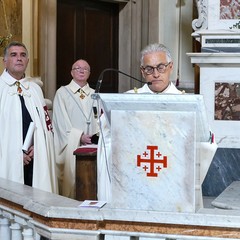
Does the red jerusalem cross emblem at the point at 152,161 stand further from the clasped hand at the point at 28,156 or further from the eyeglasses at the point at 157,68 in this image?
the clasped hand at the point at 28,156

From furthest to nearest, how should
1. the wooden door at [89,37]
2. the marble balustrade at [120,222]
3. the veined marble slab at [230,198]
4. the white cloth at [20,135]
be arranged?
the wooden door at [89,37], the white cloth at [20,135], the veined marble slab at [230,198], the marble balustrade at [120,222]

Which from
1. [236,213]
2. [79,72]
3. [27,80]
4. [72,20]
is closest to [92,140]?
[79,72]

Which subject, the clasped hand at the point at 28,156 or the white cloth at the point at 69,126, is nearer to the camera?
the clasped hand at the point at 28,156

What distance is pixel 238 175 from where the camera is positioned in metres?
6.23

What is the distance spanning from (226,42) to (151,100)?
3618mm

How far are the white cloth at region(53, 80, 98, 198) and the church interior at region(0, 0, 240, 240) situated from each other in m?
0.54

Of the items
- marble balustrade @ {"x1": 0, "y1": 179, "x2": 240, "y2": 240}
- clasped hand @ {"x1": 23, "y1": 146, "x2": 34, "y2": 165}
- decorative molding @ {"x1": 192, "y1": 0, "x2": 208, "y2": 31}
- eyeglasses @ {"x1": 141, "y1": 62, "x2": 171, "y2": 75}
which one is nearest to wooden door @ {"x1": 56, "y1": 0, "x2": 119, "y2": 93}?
decorative molding @ {"x1": 192, "y1": 0, "x2": 208, "y2": 31}

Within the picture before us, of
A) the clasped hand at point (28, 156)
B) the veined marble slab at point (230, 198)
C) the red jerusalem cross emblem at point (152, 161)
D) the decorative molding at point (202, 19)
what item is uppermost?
the decorative molding at point (202, 19)

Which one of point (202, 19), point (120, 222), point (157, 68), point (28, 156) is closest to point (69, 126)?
point (28, 156)

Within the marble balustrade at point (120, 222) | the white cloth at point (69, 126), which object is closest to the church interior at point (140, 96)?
the marble balustrade at point (120, 222)

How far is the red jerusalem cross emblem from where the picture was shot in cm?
298

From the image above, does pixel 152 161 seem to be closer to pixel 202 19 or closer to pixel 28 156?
pixel 28 156

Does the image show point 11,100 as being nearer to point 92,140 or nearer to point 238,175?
point 92,140

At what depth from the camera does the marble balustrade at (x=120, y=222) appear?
2879 mm
